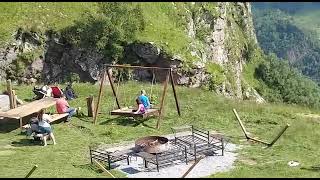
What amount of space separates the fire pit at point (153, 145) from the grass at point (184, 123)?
60.2 inches

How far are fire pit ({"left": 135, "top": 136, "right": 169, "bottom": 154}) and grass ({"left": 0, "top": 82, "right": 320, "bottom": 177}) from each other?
153 centimetres

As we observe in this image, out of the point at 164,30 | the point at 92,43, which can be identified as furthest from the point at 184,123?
the point at 164,30

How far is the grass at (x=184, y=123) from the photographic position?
17391 millimetres

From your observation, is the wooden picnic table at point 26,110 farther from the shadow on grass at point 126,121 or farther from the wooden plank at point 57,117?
the shadow on grass at point 126,121

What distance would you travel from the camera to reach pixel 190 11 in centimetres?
6366

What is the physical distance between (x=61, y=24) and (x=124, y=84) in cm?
1439

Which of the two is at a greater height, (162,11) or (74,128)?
(162,11)

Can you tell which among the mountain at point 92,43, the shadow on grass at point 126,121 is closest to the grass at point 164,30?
the mountain at point 92,43

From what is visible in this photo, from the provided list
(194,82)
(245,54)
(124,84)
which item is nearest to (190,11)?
(194,82)

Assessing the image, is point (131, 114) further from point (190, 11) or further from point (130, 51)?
point (190, 11)

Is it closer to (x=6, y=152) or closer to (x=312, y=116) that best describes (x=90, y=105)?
(x=6, y=152)

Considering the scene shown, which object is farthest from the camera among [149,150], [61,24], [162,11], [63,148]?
[162,11]

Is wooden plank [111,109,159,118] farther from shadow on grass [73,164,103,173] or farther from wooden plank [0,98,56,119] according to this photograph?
shadow on grass [73,164,103,173]

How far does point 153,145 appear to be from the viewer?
17.8m
